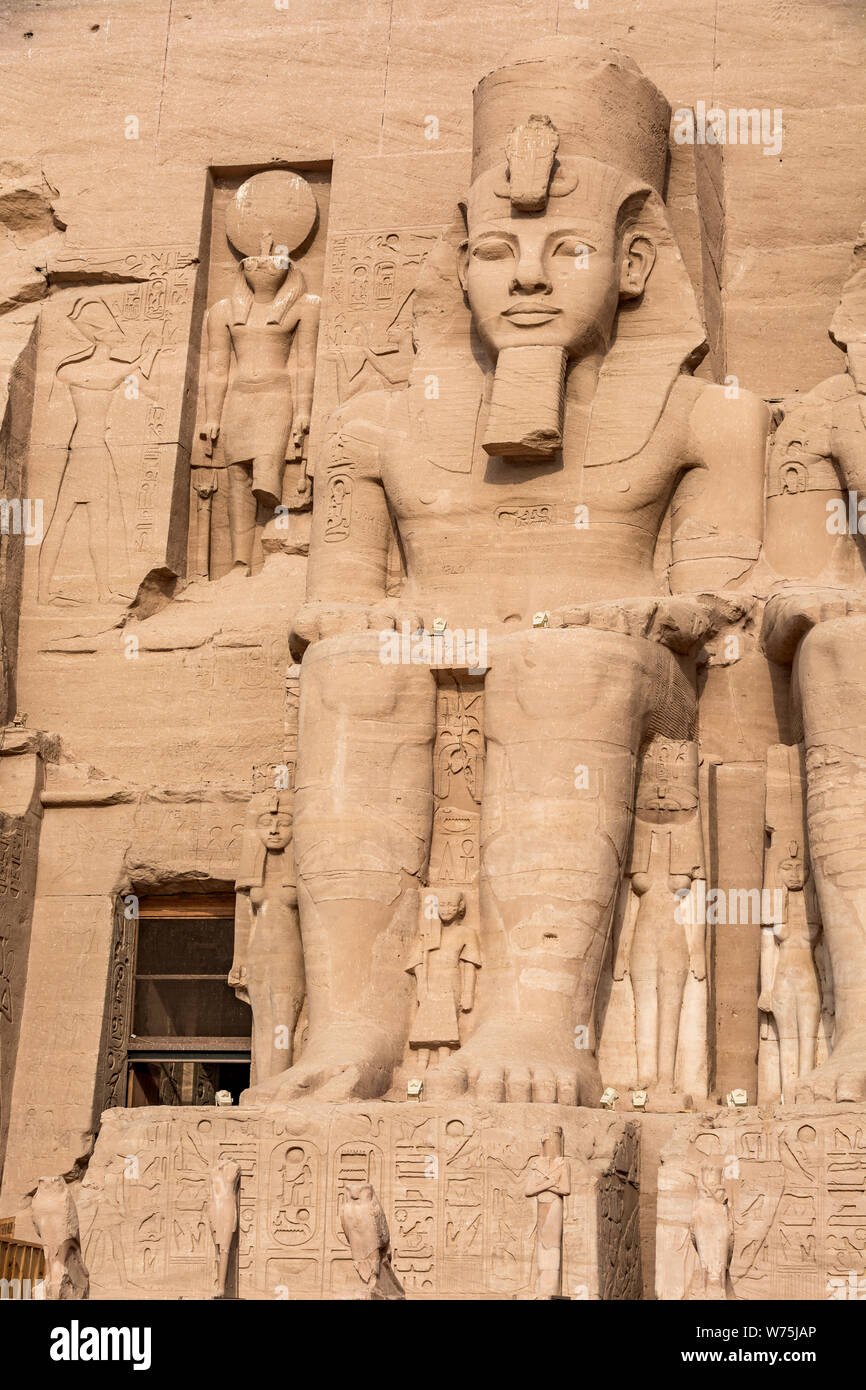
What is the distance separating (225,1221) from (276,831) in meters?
1.88

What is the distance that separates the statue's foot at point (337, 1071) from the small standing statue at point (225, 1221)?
367 mm

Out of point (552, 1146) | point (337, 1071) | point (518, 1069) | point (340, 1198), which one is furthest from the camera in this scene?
point (337, 1071)

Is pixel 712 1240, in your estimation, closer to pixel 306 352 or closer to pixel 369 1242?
pixel 369 1242

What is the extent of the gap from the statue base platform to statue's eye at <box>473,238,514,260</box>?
10.6ft

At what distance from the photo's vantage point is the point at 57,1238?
24.5 ft

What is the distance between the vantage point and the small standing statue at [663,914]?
8695mm

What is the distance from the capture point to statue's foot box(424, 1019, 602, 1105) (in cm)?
805

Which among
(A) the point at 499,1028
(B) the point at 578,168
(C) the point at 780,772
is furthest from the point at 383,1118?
(B) the point at 578,168

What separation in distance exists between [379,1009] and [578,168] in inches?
124

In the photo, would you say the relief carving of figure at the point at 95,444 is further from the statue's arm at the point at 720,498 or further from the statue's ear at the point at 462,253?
the statue's arm at the point at 720,498

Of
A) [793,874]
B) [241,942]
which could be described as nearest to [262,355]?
[241,942]

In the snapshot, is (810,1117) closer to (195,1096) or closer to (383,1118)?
(383,1118)
